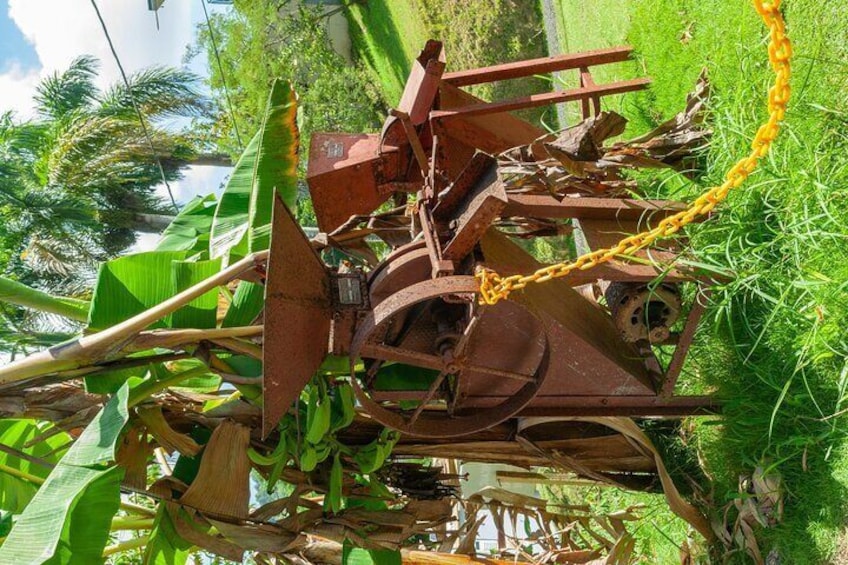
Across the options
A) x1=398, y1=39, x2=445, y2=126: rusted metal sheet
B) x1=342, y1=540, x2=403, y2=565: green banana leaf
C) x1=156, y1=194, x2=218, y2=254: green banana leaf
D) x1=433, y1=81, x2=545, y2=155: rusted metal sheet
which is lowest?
x1=342, y1=540, x2=403, y2=565: green banana leaf

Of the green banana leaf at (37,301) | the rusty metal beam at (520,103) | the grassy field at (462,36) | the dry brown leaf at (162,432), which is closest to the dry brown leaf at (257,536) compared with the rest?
Result: the dry brown leaf at (162,432)

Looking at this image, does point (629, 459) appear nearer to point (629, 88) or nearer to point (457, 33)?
point (629, 88)

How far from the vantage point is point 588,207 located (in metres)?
3.44

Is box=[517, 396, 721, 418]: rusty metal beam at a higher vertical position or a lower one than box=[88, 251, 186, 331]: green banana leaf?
lower

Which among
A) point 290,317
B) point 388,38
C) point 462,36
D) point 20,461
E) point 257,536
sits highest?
point 388,38

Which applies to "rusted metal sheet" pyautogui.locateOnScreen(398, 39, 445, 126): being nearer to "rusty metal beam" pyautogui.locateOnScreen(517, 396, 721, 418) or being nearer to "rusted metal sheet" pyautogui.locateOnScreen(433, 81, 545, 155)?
"rusted metal sheet" pyautogui.locateOnScreen(433, 81, 545, 155)

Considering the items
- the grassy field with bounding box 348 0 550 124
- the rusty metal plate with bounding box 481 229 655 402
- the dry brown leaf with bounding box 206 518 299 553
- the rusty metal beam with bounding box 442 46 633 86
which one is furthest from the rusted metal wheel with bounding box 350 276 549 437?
the grassy field with bounding box 348 0 550 124

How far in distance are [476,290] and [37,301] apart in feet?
5.74

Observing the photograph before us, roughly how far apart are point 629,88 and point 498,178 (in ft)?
6.33

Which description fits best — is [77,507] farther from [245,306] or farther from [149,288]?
[245,306]

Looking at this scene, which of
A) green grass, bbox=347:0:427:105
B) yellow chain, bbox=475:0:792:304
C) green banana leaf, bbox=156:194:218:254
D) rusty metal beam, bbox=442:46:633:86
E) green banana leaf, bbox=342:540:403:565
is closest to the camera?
yellow chain, bbox=475:0:792:304

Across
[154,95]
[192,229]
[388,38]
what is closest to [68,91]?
[154,95]

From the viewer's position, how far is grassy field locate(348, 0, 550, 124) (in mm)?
9602

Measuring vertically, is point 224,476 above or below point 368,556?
above
